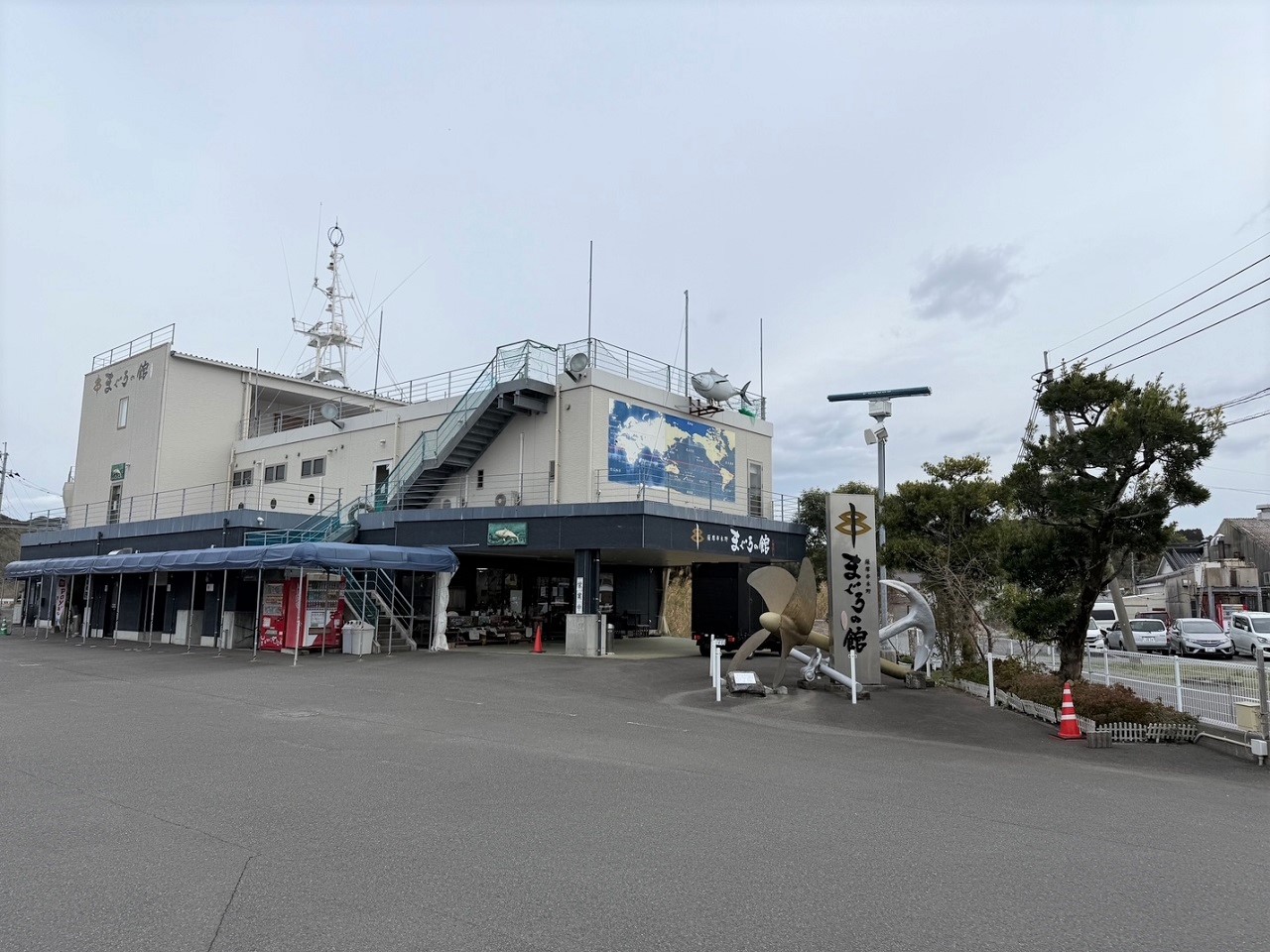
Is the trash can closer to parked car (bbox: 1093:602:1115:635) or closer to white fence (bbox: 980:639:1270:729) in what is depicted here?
white fence (bbox: 980:639:1270:729)

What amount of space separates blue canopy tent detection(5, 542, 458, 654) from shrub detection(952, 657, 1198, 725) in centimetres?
1528

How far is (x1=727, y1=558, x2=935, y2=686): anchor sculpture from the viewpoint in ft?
54.5

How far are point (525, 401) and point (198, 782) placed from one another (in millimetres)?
19170

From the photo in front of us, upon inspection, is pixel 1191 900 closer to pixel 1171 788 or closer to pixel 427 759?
pixel 1171 788

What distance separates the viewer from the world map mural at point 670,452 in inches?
1037

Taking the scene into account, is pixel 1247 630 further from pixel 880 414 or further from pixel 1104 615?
pixel 880 414

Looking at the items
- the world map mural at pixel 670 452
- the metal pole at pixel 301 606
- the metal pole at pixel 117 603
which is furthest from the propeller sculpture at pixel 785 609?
the metal pole at pixel 117 603

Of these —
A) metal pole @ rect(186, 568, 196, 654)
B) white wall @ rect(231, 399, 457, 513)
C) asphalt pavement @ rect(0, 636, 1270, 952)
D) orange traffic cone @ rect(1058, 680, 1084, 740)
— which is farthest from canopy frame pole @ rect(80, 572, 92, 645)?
orange traffic cone @ rect(1058, 680, 1084, 740)

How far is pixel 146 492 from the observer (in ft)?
116

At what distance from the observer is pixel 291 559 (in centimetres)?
2123

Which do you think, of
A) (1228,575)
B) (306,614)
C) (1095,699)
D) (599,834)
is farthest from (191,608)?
(1228,575)

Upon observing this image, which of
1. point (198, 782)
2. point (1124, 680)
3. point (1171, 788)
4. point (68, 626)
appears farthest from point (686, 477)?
point (68, 626)

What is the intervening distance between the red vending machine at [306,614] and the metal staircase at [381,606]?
434 mm

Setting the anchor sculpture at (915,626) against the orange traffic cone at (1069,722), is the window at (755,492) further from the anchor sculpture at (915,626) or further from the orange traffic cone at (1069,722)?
the orange traffic cone at (1069,722)
